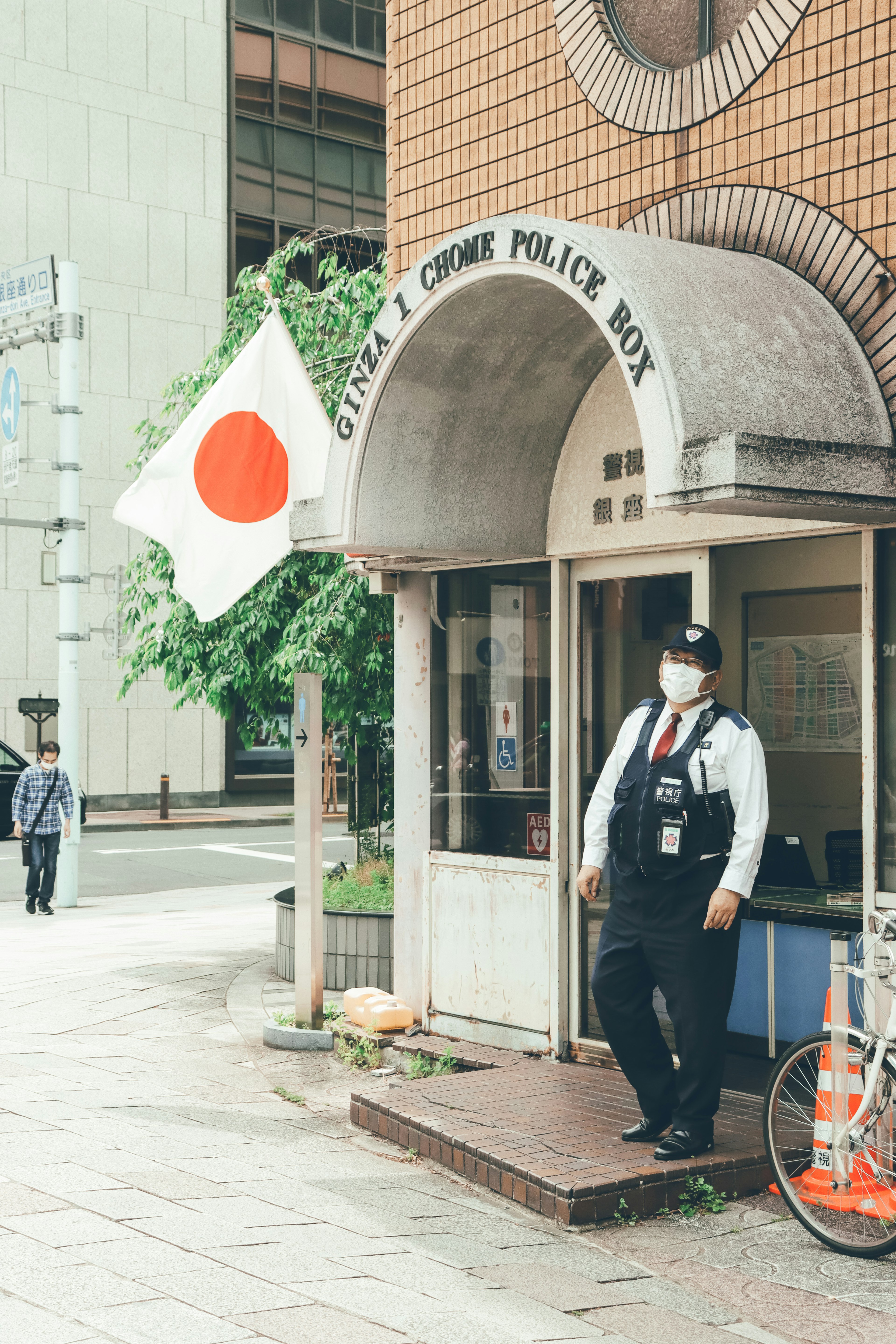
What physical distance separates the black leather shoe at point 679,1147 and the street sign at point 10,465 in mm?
12816

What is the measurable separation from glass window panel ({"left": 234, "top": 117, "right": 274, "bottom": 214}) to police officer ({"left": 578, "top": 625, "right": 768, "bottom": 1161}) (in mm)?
25953

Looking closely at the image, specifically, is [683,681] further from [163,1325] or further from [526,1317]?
[163,1325]

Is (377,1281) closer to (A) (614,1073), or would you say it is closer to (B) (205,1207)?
(B) (205,1207)

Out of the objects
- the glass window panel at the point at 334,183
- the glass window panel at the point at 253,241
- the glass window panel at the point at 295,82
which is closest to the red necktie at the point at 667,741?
the glass window panel at the point at 253,241

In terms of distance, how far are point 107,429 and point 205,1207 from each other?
23.9 metres

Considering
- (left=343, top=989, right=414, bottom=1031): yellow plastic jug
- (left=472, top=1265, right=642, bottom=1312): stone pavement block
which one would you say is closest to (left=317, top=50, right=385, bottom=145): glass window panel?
(left=343, top=989, right=414, bottom=1031): yellow plastic jug

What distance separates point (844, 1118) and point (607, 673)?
9.30 ft

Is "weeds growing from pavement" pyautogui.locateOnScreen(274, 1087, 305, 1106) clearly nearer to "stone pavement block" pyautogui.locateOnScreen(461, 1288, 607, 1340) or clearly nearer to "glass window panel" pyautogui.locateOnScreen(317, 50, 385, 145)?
"stone pavement block" pyautogui.locateOnScreen(461, 1288, 607, 1340)

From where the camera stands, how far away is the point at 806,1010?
637 centimetres

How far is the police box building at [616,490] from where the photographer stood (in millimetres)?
5465

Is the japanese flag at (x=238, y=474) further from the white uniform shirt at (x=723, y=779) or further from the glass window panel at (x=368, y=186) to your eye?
the glass window panel at (x=368, y=186)

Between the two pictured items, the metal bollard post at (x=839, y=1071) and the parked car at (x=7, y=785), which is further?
the parked car at (x=7, y=785)

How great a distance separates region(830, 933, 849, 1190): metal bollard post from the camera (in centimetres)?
473

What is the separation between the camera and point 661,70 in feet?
21.7
